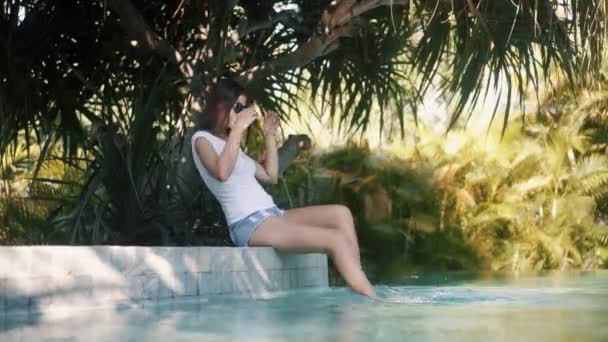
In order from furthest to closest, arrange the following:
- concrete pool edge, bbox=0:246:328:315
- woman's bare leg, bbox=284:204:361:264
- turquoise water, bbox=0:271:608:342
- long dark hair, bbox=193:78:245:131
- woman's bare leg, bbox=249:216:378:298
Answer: long dark hair, bbox=193:78:245:131 → woman's bare leg, bbox=284:204:361:264 → woman's bare leg, bbox=249:216:378:298 → concrete pool edge, bbox=0:246:328:315 → turquoise water, bbox=0:271:608:342

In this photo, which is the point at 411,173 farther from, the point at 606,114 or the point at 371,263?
the point at 606,114

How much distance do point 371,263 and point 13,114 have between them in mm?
4805

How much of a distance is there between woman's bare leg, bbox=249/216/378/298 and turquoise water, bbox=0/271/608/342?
0.36 feet

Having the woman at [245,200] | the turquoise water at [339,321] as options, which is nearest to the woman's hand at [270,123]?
the woman at [245,200]

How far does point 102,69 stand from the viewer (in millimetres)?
8523

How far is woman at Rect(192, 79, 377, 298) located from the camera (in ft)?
18.3

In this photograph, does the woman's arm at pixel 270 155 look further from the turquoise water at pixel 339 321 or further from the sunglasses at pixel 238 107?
the turquoise water at pixel 339 321

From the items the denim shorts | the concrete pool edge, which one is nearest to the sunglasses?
the denim shorts

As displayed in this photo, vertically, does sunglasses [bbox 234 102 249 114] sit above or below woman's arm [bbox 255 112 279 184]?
above

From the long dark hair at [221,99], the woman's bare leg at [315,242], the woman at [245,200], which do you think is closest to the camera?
the woman's bare leg at [315,242]

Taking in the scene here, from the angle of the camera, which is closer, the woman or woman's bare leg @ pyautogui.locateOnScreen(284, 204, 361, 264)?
the woman

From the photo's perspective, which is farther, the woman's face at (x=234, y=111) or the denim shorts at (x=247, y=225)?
the woman's face at (x=234, y=111)

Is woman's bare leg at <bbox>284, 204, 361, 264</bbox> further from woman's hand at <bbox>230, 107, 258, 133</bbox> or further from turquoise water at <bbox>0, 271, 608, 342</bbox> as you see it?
woman's hand at <bbox>230, 107, 258, 133</bbox>

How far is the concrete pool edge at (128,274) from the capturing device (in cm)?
404
